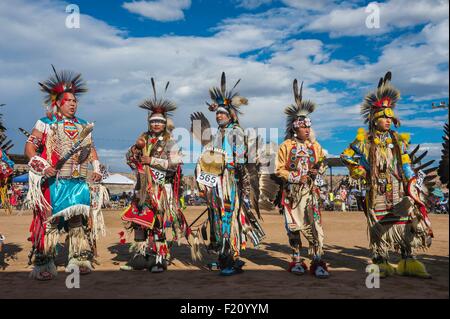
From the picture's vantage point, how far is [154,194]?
5.87 metres

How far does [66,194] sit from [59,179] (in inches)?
8.5

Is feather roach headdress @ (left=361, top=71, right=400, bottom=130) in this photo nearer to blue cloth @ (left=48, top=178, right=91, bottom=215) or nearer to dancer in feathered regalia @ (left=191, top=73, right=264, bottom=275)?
dancer in feathered regalia @ (left=191, top=73, right=264, bottom=275)

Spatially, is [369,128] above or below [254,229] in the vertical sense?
above

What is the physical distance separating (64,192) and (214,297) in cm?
249

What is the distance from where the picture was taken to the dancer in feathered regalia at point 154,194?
580 centimetres

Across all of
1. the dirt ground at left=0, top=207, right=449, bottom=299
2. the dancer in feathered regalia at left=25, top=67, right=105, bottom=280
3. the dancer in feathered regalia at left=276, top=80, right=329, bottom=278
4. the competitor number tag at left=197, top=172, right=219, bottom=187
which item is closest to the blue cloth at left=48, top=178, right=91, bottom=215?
the dancer in feathered regalia at left=25, top=67, right=105, bottom=280

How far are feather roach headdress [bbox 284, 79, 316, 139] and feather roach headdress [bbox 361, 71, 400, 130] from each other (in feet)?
2.38

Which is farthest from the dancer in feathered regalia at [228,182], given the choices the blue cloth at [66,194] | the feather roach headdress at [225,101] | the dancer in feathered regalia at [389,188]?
the blue cloth at [66,194]

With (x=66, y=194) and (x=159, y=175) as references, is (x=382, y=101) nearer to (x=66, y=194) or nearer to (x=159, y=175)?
(x=159, y=175)

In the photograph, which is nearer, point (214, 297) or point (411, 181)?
point (214, 297)

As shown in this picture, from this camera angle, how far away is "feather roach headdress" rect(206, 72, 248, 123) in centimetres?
571
